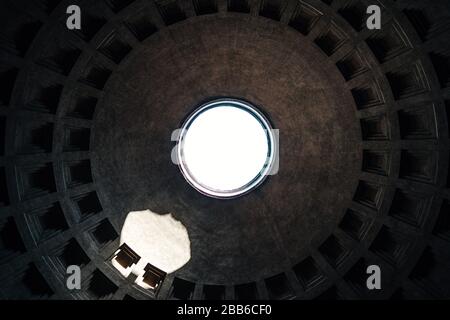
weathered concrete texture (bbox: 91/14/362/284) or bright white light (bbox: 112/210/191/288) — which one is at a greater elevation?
weathered concrete texture (bbox: 91/14/362/284)

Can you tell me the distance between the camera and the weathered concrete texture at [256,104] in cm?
2095

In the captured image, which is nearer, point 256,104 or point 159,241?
point 256,104

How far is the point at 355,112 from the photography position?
→ 2120cm

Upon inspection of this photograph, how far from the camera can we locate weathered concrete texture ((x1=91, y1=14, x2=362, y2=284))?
2095 centimetres

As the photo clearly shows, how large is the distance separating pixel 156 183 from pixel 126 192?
1.82 meters

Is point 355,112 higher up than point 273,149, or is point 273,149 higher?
point 355,112

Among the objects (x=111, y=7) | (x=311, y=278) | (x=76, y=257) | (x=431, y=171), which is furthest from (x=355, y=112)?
(x=76, y=257)

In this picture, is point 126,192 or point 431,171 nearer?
point 431,171

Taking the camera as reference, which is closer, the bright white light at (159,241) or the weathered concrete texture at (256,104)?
the weathered concrete texture at (256,104)

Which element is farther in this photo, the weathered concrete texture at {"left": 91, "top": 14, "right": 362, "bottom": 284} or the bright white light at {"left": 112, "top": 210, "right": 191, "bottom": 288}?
the bright white light at {"left": 112, "top": 210, "right": 191, "bottom": 288}

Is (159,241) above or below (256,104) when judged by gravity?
below

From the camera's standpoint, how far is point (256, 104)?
2319cm

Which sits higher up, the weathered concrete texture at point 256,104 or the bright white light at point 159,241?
the weathered concrete texture at point 256,104
